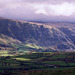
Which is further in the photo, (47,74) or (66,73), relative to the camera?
(47,74)

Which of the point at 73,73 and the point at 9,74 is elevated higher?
the point at 73,73

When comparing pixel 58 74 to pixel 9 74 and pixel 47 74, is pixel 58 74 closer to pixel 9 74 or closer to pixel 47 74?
pixel 47 74

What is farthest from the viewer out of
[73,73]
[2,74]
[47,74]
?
[2,74]

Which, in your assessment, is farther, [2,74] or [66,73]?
[2,74]

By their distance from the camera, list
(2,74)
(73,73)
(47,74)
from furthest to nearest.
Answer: (2,74)
(47,74)
(73,73)

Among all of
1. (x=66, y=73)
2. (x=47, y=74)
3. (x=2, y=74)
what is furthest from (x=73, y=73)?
(x=2, y=74)

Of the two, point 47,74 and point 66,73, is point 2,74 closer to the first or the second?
point 47,74

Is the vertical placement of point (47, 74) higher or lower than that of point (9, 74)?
higher

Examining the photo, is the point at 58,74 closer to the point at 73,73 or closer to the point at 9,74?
the point at 73,73

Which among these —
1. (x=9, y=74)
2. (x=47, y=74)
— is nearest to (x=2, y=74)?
(x=9, y=74)
